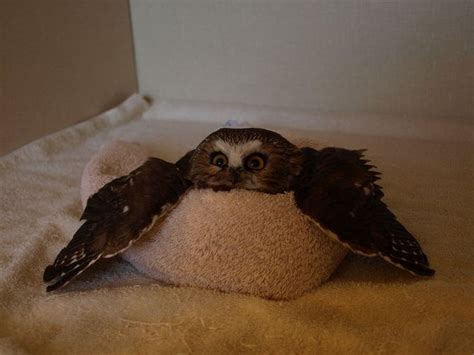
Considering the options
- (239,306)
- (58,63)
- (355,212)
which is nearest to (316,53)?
(58,63)

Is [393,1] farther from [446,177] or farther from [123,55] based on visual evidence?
[123,55]

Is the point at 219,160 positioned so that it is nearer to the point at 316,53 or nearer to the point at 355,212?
the point at 355,212

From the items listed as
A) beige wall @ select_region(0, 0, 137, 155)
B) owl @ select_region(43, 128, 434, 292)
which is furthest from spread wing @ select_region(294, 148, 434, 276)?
beige wall @ select_region(0, 0, 137, 155)

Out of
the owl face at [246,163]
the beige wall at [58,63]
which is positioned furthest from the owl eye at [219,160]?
the beige wall at [58,63]

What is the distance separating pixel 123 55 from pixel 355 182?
112 cm

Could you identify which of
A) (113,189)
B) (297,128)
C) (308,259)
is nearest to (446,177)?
(297,128)

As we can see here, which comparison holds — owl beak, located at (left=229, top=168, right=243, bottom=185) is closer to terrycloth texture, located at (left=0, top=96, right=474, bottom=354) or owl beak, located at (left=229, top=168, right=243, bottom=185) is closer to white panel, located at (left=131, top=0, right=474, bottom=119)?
terrycloth texture, located at (left=0, top=96, right=474, bottom=354)

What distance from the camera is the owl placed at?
0.66 meters

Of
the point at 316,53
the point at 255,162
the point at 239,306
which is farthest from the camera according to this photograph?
the point at 316,53

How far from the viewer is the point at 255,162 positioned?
2.43 ft

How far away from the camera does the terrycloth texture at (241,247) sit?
669mm

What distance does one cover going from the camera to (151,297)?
0.67m

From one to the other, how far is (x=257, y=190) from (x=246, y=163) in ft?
0.14

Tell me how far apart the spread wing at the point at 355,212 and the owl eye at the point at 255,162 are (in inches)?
2.3
